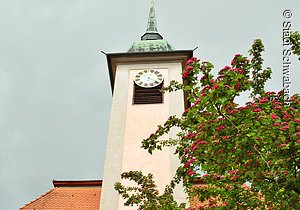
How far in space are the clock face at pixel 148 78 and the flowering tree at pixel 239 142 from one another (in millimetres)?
10405

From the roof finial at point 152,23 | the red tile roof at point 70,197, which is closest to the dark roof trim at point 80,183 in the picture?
the red tile roof at point 70,197

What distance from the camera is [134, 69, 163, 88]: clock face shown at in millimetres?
17461

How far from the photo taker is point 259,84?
7.60m

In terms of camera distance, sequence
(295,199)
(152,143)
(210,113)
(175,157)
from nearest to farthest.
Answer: (295,199) < (210,113) < (152,143) < (175,157)

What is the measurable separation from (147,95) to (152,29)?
11.7 metres

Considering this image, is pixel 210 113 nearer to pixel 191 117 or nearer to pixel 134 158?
pixel 191 117

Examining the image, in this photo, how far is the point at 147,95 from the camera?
55.7ft

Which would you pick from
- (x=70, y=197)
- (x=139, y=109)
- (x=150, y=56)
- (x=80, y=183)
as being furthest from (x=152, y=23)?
(x=70, y=197)

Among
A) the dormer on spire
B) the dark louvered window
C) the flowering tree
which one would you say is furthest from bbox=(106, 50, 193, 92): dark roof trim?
the flowering tree

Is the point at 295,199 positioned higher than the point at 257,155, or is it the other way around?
the point at 257,155

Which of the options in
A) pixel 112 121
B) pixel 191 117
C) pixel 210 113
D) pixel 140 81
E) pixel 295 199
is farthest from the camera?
pixel 140 81

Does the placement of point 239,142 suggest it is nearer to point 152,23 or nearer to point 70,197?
point 70,197

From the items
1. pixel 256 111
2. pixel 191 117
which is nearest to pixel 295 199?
pixel 256 111

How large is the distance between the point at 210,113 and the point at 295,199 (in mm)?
1665
